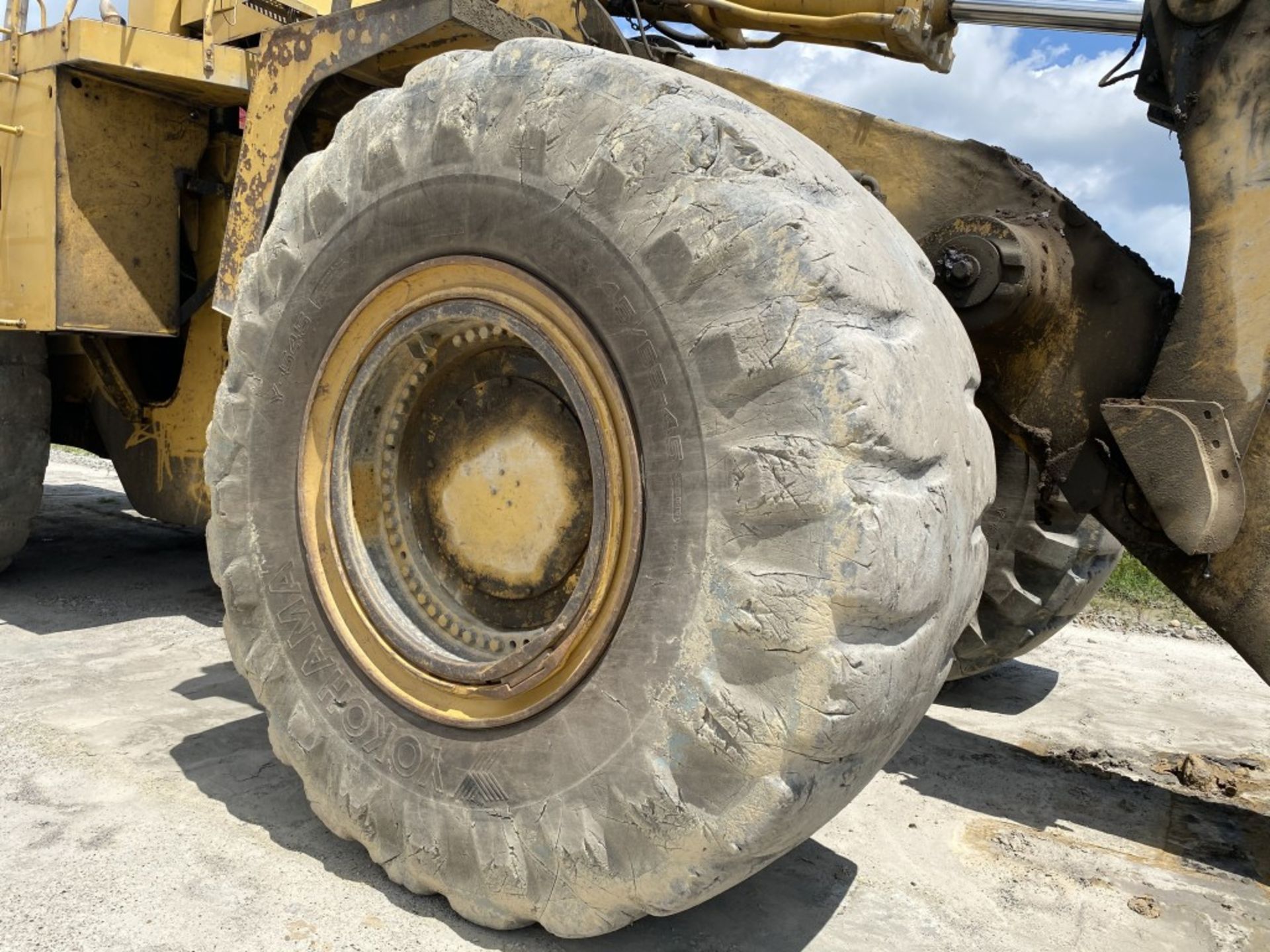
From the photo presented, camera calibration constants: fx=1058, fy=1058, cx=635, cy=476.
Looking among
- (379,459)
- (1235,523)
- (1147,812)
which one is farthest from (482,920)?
(1147,812)

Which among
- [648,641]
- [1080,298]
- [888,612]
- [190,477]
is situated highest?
[1080,298]

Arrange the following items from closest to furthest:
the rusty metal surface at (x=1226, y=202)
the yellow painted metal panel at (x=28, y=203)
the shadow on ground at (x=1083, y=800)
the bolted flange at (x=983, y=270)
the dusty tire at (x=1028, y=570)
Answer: the rusty metal surface at (x=1226, y=202), the bolted flange at (x=983, y=270), the shadow on ground at (x=1083, y=800), the dusty tire at (x=1028, y=570), the yellow painted metal panel at (x=28, y=203)

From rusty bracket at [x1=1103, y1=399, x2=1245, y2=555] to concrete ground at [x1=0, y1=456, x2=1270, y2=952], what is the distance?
874 mm

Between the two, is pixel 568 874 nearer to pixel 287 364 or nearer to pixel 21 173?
pixel 287 364

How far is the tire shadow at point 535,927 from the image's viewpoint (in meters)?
2.08

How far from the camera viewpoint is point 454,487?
2.38 metres

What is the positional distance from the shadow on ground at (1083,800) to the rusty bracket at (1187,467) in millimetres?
920

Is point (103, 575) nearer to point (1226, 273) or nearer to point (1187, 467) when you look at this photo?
point (1187, 467)

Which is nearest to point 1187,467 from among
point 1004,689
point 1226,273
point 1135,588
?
point 1226,273

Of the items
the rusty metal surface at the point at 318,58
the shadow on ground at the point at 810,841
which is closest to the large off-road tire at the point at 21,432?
the shadow on ground at the point at 810,841

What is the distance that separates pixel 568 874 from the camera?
1900 mm

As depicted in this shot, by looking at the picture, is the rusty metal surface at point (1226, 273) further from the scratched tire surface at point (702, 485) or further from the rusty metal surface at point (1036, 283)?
the scratched tire surface at point (702, 485)

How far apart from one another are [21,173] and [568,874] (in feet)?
12.4

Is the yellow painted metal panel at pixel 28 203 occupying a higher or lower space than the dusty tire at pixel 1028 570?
higher
